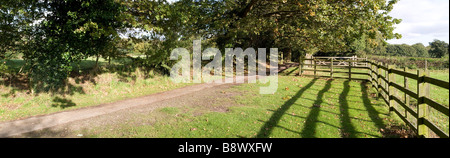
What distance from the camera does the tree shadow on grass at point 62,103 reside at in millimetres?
10002

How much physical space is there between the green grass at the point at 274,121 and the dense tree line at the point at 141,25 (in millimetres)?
5209

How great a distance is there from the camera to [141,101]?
1059 centimetres

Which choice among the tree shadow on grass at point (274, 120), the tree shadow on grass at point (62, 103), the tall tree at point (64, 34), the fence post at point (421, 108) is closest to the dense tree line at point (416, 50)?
the tree shadow on grass at point (274, 120)

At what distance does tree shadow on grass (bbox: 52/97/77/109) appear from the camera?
10.0 metres

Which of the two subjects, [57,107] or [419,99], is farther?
[57,107]

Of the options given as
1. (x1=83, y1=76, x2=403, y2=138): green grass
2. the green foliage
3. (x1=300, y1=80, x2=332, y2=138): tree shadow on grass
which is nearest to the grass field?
(x1=83, y1=76, x2=403, y2=138): green grass

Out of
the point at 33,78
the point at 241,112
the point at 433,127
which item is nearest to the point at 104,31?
the point at 33,78

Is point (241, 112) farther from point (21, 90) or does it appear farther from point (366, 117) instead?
point (21, 90)

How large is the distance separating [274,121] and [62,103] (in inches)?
355

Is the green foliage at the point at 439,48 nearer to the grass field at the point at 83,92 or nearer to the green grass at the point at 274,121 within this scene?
the green grass at the point at 274,121

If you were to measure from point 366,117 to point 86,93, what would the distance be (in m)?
11.7

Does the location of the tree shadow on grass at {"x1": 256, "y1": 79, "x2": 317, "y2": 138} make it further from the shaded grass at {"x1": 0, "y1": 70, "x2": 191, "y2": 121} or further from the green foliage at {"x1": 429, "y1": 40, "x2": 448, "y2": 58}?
the green foliage at {"x1": 429, "y1": 40, "x2": 448, "y2": 58}

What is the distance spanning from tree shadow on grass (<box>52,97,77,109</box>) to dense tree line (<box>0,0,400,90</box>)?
2.94 feet

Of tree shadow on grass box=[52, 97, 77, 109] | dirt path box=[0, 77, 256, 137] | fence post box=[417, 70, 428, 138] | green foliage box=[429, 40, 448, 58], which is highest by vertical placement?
→ green foliage box=[429, 40, 448, 58]
